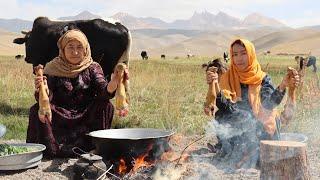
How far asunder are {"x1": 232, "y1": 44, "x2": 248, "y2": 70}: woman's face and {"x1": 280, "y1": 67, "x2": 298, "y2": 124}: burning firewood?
56 cm

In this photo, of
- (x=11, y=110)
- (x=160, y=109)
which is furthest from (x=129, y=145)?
(x=11, y=110)

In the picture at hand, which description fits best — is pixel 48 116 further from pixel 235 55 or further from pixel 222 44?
pixel 222 44

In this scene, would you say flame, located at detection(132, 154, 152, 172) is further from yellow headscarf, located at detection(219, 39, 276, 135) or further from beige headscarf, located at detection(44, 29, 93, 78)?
beige headscarf, located at detection(44, 29, 93, 78)

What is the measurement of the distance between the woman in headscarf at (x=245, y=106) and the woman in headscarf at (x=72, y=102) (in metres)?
1.24

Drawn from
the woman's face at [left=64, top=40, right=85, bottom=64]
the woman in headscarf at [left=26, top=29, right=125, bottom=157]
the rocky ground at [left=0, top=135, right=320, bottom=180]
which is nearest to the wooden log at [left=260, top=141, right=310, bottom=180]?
the rocky ground at [left=0, top=135, right=320, bottom=180]

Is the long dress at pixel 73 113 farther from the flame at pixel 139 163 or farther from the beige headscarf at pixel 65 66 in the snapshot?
the flame at pixel 139 163

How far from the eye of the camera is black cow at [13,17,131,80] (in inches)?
331

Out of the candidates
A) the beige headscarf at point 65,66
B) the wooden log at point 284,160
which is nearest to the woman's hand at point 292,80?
the wooden log at point 284,160

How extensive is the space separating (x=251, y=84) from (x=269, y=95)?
8.3 inches

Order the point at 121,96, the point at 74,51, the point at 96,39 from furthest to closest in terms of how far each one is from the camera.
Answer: the point at 96,39 → the point at 74,51 → the point at 121,96

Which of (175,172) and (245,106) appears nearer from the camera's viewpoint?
(175,172)

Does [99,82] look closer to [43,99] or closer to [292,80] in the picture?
[43,99]

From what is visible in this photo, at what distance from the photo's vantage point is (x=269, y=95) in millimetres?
4918

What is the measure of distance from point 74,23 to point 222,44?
14223cm
